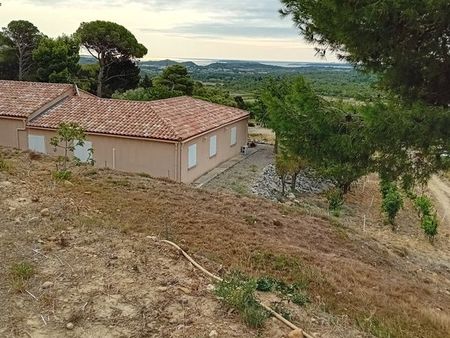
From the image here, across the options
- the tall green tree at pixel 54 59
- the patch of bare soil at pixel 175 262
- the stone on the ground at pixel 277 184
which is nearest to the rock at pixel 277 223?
the patch of bare soil at pixel 175 262

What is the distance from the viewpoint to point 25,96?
2161 centimetres

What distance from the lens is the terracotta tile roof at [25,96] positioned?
20188 millimetres

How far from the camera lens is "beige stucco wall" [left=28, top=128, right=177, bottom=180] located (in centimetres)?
1752

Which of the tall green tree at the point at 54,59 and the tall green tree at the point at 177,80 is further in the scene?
the tall green tree at the point at 54,59

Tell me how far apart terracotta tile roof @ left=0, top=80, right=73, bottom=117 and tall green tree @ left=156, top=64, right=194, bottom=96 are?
11.9 meters

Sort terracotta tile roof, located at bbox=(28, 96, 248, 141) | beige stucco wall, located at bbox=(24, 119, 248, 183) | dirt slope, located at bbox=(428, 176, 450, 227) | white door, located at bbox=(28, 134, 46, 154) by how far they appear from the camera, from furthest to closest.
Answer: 1. dirt slope, located at bbox=(428, 176, 450, 227)
2. white door, located at bbox=(28, 134, 46, 154)
3. terracotta tile roof, located at bbox=(28, 96, 248, 141)
4. beige stucco wall, located at bbox=(24, 119, 248, 183)

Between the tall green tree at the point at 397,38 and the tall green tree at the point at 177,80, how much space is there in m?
25.9

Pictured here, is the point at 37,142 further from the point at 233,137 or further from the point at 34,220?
the point at 34,220

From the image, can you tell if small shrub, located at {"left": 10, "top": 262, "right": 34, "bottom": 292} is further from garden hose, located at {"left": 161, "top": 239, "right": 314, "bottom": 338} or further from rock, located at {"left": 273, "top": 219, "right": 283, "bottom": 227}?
rock, located at {"left": 273, "top": 219, "right": 283, "bottom": 227}

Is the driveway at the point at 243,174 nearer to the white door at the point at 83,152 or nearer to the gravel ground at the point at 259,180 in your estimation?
the gravel ground at the point at 259,180

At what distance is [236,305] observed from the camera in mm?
4727

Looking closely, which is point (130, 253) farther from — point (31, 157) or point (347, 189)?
point (347, 189)

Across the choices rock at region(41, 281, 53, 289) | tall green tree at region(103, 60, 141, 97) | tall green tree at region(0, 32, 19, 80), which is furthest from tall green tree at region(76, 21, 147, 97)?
rock at region(41, 281, 53, 289)

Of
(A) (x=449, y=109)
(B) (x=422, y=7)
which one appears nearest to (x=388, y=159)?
(A) (x=449, y=109)
